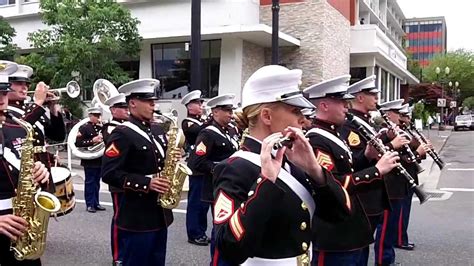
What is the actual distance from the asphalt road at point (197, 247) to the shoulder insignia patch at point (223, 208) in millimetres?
4237

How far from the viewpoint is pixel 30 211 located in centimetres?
367

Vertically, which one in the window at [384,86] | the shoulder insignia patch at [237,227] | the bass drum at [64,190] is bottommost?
the bass drum at [64,190]

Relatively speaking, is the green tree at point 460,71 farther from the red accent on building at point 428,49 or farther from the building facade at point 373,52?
the red accent on building at point 428,49

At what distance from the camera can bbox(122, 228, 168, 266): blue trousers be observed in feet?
14.9

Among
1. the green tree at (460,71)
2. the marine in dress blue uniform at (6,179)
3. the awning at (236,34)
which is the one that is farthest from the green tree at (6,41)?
the green tree at (460,71)

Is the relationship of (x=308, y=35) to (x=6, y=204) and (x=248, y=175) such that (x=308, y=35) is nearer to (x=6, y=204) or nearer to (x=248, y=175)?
(x=6, y=204)

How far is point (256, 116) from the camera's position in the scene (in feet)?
8.39

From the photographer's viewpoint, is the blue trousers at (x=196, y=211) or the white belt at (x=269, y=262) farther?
the blue trousers at (x=196, y=211)

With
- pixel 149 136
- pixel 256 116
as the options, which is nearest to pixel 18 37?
pixel 149 136

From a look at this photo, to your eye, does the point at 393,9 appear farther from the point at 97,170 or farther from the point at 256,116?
the point at 256,116

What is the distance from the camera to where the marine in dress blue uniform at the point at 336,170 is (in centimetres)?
385

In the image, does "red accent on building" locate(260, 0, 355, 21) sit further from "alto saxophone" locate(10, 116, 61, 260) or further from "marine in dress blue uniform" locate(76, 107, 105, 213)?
"alto saxophone" locate(10, 116, 61, 260)

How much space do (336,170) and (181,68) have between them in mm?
18647

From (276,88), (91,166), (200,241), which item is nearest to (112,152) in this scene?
(276,88)
